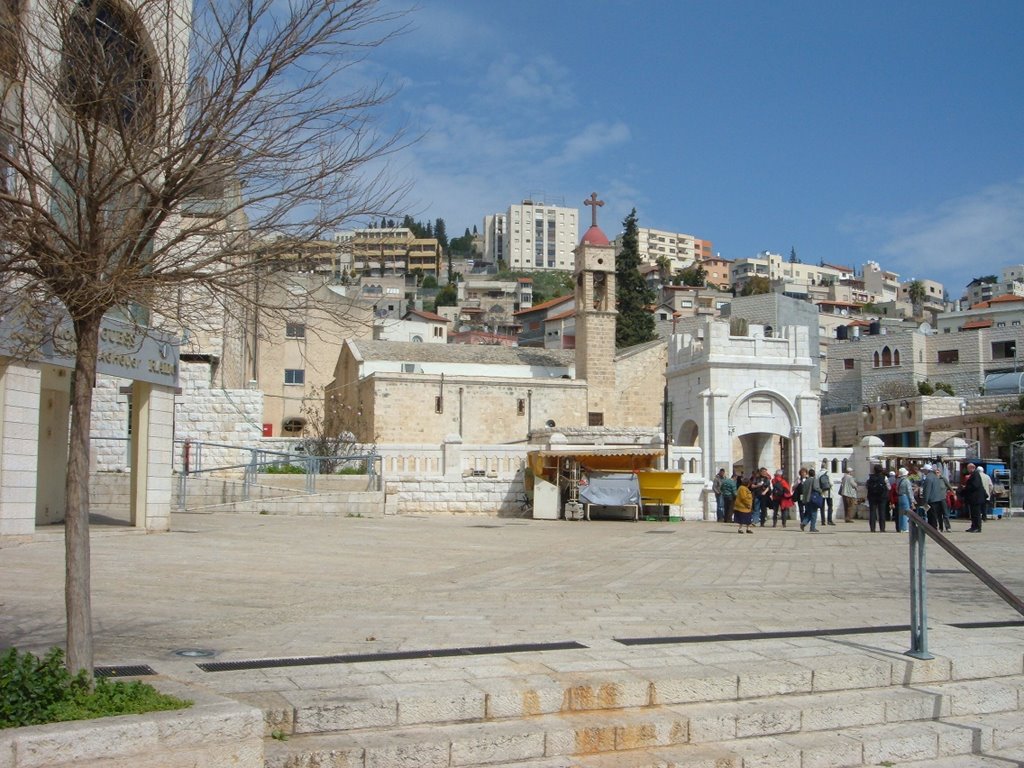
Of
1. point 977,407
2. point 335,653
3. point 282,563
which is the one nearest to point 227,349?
point 282,563

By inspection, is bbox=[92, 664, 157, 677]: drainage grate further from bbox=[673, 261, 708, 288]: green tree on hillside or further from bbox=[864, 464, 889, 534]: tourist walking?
bbox=[673, 261, 708, 288]: green tree on hillside

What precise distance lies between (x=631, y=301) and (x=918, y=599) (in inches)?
2214

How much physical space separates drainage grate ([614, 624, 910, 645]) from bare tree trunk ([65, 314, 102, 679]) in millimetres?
3891

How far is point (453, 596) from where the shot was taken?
34.4ft

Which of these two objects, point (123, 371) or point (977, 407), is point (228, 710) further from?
point (977, 407)

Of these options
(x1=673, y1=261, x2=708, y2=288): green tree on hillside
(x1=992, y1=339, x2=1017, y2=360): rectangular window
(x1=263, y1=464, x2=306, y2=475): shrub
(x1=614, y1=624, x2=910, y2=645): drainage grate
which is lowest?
(x1=614, y1=624, x2=910, y2=645): drainage grate

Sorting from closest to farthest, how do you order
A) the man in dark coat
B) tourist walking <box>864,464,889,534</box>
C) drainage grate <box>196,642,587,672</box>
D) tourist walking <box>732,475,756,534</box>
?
drainage grate <box>196,642,587,672</box>, the man in dark coat, tourist walking <box>732,475,756,534</box>, tourist walking <box>864,464,889,534</box>

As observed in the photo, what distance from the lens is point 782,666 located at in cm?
660

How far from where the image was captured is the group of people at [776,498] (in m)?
22.3

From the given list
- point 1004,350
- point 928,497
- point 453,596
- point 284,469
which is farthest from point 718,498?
point 1004,350

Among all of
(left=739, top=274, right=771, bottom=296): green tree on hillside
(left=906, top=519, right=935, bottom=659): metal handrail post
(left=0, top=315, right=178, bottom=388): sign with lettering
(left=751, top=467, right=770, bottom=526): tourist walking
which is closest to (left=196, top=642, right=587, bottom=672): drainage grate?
(left=906, top=519, right=935, bottom=659): metal handrail post

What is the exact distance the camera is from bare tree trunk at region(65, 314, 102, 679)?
5.16 m

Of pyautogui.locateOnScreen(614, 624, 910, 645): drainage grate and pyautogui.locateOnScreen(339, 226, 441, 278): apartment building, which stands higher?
pyautogui.locateOnScreen(339, 226, 441, 278): apartment building

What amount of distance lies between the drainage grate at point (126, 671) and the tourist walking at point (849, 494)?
908 inches
